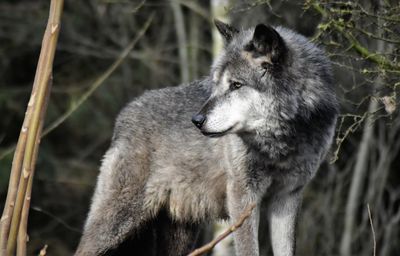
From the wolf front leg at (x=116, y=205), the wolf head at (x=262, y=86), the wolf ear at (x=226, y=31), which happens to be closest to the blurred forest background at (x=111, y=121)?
the wolf front leg at (x=116, y=205)

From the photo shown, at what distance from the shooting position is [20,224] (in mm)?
1772

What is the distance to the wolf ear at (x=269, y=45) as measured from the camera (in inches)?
177

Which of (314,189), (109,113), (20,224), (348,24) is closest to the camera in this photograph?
(20,224)

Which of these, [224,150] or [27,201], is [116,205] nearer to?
[224,150]

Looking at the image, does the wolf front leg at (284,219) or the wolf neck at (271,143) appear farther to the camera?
the wolf front leg at (284,219)

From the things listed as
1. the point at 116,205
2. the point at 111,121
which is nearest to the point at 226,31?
the point at 116,205

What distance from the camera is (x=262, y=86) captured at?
4.55 meters

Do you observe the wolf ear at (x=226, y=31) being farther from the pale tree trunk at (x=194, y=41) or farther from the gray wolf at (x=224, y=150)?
the pale tree trunk at (x=194, y=41)

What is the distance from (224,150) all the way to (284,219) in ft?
2.06

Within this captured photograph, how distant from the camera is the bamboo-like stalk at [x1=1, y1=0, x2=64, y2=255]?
1.66 m

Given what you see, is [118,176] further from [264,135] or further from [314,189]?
[314,189]

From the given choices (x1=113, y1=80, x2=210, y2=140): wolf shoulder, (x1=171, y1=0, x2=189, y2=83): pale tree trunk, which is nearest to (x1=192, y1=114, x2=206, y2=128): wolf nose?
(x1=113, y1=80, x2=210, y2=140): wolf shoulder

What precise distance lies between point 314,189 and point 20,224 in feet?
33.6

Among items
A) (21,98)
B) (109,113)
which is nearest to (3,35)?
(21,98)
